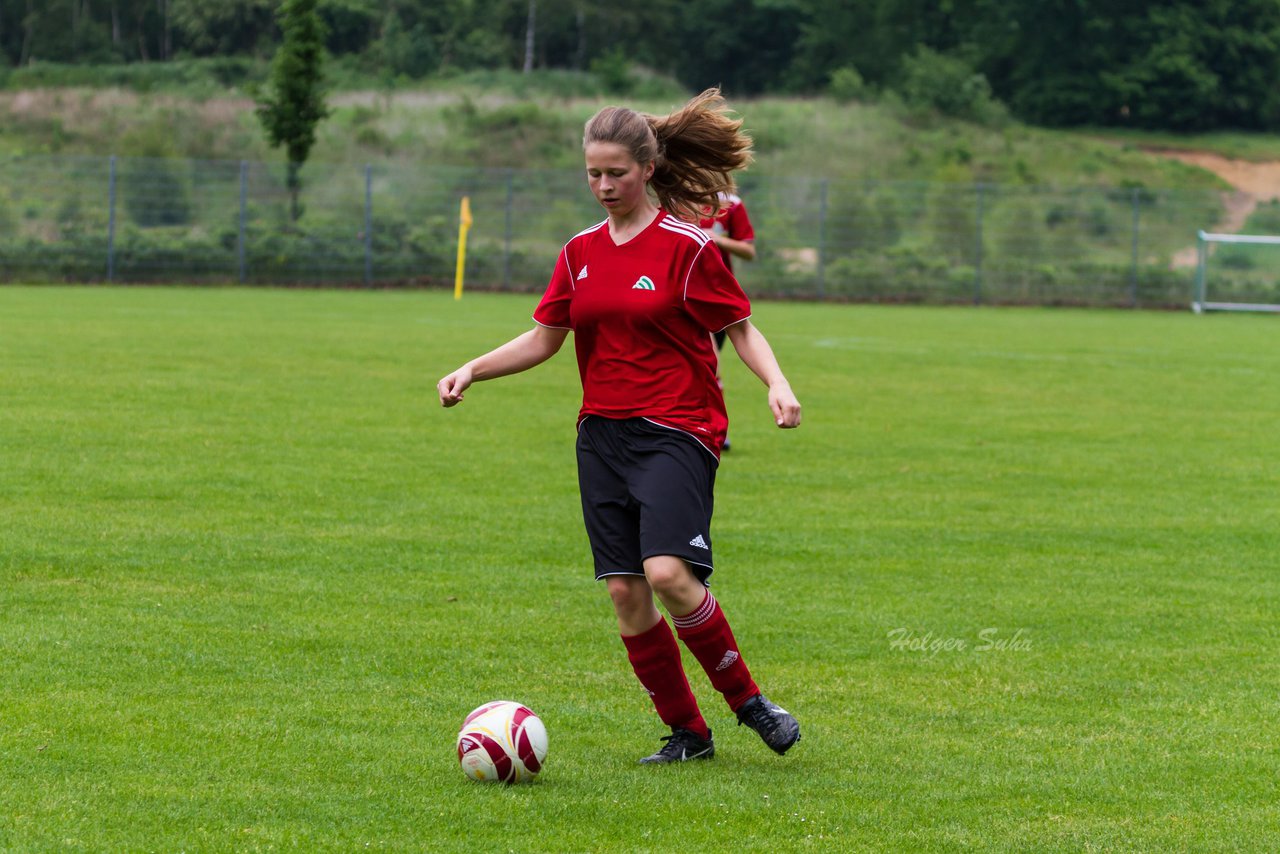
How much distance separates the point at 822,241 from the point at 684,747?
32.2 m

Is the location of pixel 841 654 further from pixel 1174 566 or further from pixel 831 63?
pixel 831 63

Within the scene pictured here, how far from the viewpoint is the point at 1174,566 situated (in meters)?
7.98

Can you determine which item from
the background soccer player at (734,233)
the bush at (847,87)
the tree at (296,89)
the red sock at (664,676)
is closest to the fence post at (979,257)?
the tree at (296,89)

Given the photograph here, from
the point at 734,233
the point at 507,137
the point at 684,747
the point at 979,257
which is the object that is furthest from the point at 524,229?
the point at 684,747

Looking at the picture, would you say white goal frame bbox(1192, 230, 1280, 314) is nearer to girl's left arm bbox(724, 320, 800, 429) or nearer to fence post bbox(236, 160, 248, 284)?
fence post bbox(236, 160, 248, 284)

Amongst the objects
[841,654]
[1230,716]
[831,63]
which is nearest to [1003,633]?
[841,654]

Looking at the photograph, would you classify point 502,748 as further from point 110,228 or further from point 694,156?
point 110,228

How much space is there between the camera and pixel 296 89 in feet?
118

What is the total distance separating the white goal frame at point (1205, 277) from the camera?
117 feet

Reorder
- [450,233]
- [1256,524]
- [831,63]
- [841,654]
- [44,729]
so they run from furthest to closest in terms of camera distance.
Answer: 1. [831,63]
2. [450,233]
3. [1256,524]
4. [841,654]
5. [44,729]

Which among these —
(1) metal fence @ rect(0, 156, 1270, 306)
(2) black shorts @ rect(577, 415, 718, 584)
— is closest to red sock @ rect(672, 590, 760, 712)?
(2) black shorts @ rect(577, 415, 718, 584)

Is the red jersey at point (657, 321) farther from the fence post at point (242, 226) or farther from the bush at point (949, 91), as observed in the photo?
the bush at point (949, 91)

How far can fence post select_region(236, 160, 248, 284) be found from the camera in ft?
110

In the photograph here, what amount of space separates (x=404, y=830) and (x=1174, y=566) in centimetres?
503
